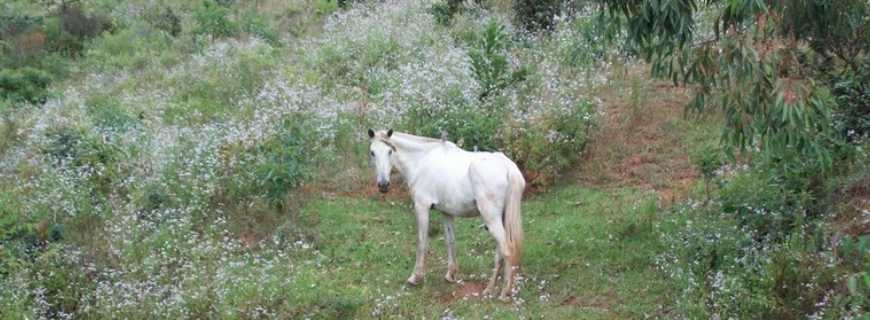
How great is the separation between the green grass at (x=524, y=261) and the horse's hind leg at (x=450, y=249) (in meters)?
0.12

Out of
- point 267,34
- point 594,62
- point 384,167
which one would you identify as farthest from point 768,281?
point 267,34

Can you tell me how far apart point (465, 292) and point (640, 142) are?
426 cm

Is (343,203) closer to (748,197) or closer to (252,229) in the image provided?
(252,229)

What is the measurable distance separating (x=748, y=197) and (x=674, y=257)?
95cm

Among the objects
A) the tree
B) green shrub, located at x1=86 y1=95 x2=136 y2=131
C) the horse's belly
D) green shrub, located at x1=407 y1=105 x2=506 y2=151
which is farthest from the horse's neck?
green shrub, located at x1=86 y1=95 x2=136 y2=131

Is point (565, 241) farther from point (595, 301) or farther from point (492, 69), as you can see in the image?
point (492, 69)

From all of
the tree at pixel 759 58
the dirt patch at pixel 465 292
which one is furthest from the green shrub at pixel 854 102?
the dirt patch at pixel 465 292

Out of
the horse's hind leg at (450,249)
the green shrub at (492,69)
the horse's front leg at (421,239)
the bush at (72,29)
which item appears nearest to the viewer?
the horse's front leg at (421,239)

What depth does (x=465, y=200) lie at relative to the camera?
865cm

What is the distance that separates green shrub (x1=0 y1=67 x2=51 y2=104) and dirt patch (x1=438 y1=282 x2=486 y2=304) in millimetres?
10947

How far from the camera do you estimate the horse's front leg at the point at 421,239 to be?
29.2 ft

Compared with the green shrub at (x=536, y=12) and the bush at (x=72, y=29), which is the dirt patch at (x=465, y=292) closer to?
the green shrub at (x=536, y=12)

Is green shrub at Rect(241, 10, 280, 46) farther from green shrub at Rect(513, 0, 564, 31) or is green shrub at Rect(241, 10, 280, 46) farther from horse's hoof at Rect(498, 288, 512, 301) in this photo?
horse's hoof at Rect(498, 288, 512, 301)

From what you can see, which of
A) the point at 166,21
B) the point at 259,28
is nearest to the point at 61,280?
→ the point at 259,28
